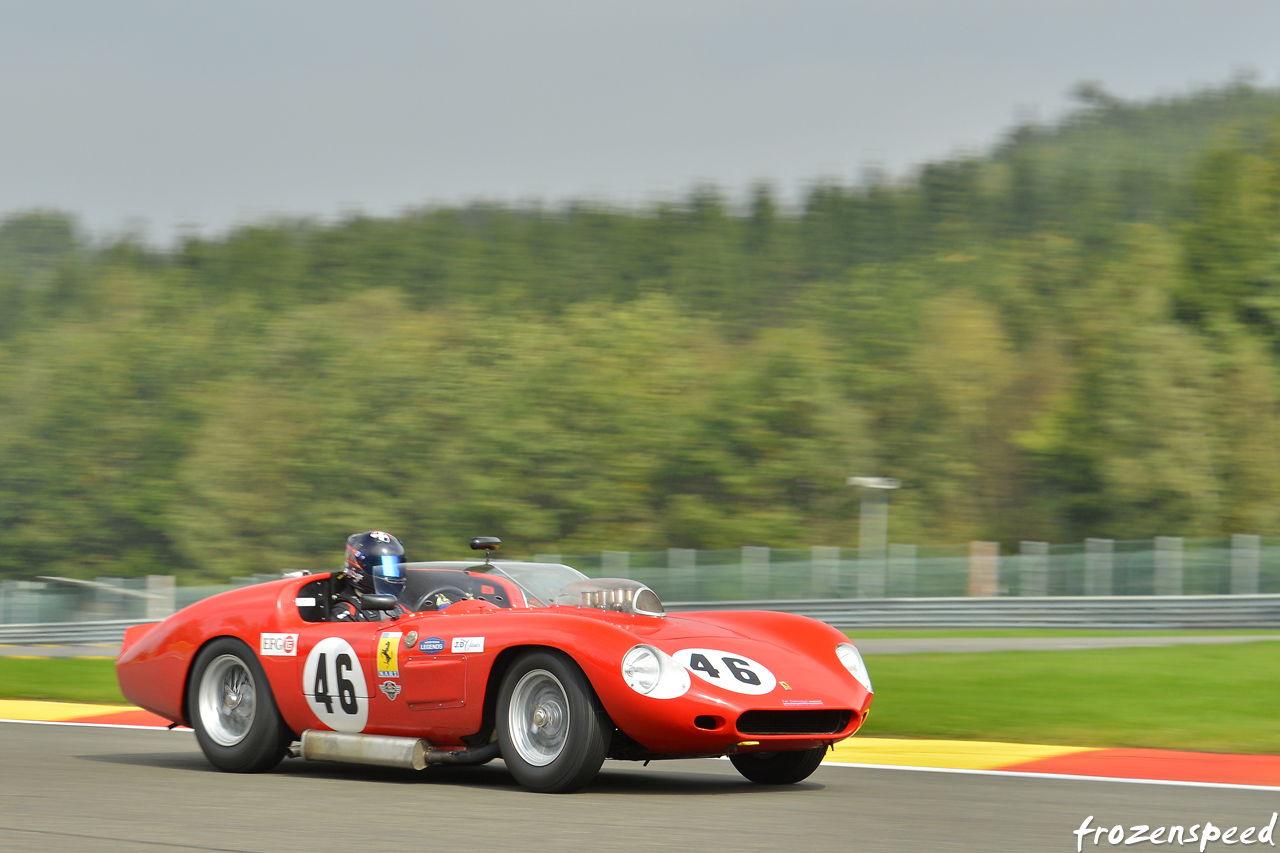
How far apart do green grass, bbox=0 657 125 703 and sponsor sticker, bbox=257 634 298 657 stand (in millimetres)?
6622

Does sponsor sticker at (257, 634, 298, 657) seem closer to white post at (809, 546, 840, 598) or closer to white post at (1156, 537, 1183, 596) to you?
white post at (1156, 537, 1183, 596)

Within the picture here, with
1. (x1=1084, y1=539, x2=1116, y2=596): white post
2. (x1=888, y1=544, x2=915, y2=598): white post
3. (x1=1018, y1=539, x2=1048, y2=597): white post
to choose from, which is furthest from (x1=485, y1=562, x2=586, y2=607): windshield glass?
(x1=888, y1=544, x2=915, y2=598): white post

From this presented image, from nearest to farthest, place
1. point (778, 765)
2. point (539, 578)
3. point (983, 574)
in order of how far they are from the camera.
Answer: point (778, 765) < point (539, 578) < point (983, 574)

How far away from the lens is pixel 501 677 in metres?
7.95

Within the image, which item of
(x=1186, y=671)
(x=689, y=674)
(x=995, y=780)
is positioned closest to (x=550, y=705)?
(x=689, y=674)

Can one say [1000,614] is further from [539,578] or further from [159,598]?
[539,578]

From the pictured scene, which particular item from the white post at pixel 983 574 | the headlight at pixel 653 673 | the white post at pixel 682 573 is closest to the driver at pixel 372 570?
the headlight at pixel 653 673

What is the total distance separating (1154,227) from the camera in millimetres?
75062

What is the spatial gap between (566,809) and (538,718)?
2.59 feet

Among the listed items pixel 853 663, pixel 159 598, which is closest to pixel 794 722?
pixel 853 663

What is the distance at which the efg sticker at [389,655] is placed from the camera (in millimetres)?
8359

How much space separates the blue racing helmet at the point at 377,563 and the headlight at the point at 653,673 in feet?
7.36

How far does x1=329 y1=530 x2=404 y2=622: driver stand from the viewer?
913 centimetres

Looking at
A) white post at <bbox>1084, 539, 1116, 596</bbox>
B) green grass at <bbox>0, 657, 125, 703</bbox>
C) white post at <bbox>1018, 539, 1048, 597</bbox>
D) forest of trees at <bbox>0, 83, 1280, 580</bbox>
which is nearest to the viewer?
green grass at <bbox>0, 657, 125, 703</bbox>
